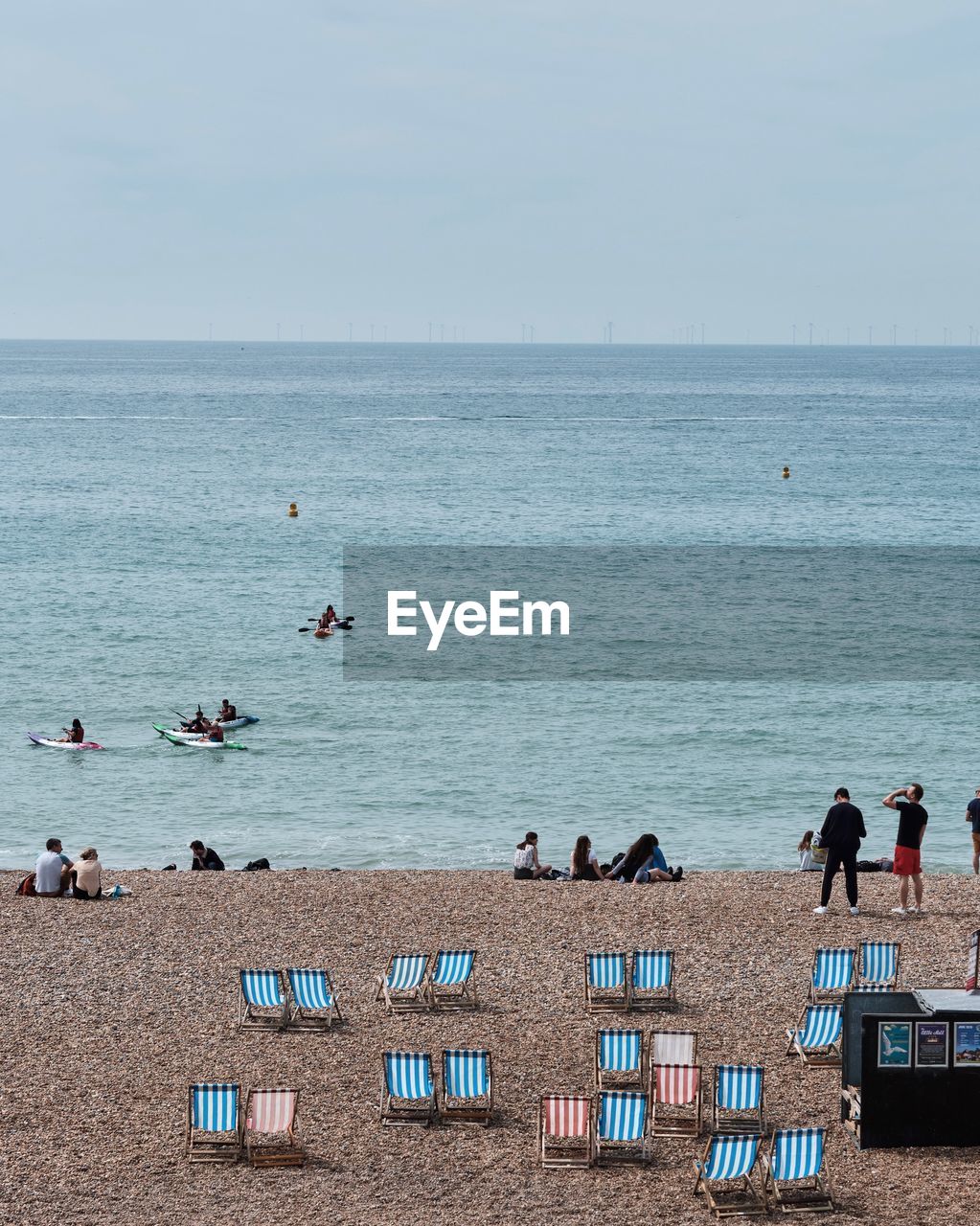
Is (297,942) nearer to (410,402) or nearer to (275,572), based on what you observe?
(275,572)

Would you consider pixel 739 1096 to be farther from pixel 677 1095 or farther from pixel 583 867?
pixel 583 867

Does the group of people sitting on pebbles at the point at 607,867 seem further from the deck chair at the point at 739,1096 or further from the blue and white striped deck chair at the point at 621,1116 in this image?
the blue and white striped deck chair at the point at 621,1116

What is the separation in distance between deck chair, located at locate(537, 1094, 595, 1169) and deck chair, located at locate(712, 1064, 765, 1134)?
42.1 inches

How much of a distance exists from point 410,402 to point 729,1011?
155800 millimetres

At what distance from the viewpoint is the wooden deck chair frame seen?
14.5 meters

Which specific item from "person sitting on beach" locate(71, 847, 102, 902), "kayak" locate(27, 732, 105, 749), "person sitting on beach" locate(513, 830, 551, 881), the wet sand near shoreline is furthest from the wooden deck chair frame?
"kayak" locate(27, 732, 105, 749)

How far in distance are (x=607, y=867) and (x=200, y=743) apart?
15.1 m

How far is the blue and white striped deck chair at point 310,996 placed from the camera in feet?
45.8

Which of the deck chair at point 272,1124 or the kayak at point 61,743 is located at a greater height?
the deck chair at point 272,1124

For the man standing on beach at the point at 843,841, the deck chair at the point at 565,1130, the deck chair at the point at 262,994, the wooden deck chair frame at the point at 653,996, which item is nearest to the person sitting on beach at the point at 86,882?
the deck chair at the point at 262,994

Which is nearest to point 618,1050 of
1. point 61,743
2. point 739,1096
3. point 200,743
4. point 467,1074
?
point 739,1096

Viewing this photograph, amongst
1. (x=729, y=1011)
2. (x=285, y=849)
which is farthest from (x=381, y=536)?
(x=729, y=1011)

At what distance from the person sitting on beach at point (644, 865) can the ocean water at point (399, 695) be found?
21.1 feet

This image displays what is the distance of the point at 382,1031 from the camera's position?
1407cm
